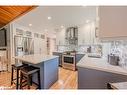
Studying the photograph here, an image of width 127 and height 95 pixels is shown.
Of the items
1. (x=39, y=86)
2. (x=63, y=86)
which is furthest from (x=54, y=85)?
(x=39, y=86)

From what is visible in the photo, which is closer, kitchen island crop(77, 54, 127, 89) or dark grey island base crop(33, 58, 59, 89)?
kitchen island crop(77, 54, 127, 89)

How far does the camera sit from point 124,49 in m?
1.75

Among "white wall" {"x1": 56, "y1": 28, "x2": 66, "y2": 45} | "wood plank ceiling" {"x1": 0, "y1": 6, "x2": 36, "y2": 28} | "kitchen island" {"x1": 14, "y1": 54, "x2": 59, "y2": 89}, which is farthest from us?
"white wall" {"x1": 56, "y1": 28, "x2": 66, "y2": 45}

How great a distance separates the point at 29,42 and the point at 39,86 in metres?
3.72

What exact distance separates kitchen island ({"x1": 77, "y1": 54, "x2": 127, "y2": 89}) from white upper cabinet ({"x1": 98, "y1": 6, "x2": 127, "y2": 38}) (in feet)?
1.77

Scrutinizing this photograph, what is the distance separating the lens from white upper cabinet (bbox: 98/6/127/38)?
133 centimetres

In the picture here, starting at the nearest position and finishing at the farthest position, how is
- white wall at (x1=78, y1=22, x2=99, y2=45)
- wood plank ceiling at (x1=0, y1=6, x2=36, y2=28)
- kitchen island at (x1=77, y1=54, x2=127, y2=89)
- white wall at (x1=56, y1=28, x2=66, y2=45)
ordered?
kitchen island at (x1=77, y1=54, x2=127, y2=89) → wood plank ceiling at (x1=0, y1=6, x2=36, y2=28) → white wall at (x1=78, y1=22, x2=99, y2=45) → white wall at (x1=56, y1=28, x2=66, y2=45)

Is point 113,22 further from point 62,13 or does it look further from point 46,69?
point 62,13

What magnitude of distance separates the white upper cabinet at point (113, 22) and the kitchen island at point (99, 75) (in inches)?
21.2

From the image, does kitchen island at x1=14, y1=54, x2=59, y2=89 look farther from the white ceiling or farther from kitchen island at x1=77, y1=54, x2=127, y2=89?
the white ceiling

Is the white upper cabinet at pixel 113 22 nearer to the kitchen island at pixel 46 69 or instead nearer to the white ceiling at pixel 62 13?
the kitchen island at pixel 46 69

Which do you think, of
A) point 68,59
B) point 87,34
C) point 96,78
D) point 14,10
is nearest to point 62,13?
point 14,10

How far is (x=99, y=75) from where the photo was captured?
Answer: 187cm

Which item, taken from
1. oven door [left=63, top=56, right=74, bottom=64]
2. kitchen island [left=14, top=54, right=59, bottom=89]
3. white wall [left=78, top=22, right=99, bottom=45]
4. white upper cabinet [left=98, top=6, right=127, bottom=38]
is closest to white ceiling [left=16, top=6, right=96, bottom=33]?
white wall [left=78, top=22, right=99, bottom=45]
